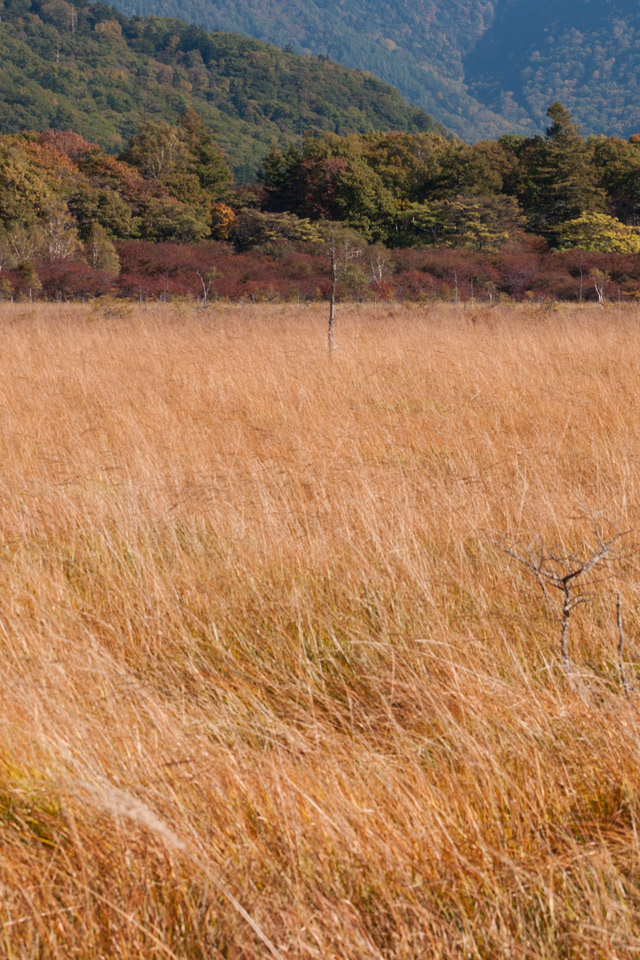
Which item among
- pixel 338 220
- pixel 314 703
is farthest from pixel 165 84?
pixel 314 703

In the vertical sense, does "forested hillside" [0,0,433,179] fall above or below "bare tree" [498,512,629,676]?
above

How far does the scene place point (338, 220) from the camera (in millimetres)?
39906

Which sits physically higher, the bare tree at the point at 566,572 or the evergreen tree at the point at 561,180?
the evergreen tree at the point at 561,180

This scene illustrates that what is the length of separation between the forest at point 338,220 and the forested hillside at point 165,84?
49.3m

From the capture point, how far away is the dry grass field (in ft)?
4.10

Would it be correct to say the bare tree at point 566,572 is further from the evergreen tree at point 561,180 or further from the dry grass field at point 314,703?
the evergreen tree at point 561,180

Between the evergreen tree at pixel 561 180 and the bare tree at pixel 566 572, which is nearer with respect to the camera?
the bare tree at pixel 566 572

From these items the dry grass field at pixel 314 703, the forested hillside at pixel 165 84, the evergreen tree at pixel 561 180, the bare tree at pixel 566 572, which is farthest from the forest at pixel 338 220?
the forested hillside at pixel 165 84

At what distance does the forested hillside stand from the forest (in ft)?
162

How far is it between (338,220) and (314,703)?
4095 centimetres

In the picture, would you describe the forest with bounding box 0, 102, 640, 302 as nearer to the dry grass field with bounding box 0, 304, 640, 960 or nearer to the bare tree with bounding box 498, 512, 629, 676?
the dry grass field with bounding box 0, 304, 640, 960

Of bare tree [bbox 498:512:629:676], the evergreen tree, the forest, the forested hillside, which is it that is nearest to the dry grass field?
bare tree [bbox 498:512:629:676]

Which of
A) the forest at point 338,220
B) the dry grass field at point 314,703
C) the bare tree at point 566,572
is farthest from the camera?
the forest at point 338,220

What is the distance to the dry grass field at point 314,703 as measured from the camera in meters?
1.25
